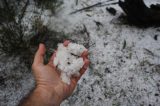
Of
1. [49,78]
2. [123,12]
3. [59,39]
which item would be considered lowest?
[49,78]

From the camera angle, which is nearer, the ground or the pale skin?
the pale skin

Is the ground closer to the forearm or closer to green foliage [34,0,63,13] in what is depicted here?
green foliage [34,0,63,13]

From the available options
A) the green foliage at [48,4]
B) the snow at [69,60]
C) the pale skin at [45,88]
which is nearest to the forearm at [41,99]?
the pale skin at [45,88]

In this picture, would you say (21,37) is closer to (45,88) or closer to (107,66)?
(45,88)

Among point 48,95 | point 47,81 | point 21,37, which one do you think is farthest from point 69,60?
point 21,37

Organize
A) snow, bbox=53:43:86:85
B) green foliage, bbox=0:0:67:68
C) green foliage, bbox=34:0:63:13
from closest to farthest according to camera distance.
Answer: snow, bbox=53:43:86:85, green foliage, bbox=0:0:67:68, green foliage, bbox=34:0:63:13

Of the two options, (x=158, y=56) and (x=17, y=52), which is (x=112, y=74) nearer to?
(x=158, y=56)

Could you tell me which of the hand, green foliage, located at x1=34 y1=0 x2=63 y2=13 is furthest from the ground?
the hand

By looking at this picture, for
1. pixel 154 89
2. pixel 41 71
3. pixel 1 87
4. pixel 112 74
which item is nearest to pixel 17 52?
pixel 1 87
